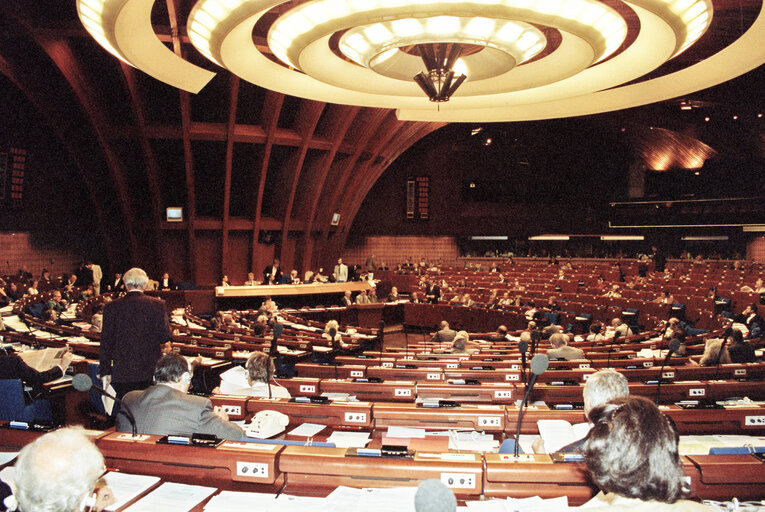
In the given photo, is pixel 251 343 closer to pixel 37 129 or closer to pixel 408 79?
pixel 408 79

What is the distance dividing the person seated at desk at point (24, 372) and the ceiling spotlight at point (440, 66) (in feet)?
19.6

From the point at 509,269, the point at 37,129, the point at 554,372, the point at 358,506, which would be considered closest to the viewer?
the point at 358,506

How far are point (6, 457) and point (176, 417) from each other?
881 mm

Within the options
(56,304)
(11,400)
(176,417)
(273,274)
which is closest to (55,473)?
(176,417)

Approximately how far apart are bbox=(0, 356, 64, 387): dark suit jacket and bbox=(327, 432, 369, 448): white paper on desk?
12.3 feet

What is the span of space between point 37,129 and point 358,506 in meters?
20.8

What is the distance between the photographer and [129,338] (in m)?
4.41

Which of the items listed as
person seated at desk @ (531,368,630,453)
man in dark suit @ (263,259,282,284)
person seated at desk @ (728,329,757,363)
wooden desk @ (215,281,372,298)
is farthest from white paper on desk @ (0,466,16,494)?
man in dark suit @ (263,259,282,284)

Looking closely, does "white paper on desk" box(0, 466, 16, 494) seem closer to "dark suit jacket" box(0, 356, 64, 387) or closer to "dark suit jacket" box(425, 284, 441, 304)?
"dark suit jacket" box(0, 356, 64, 387)

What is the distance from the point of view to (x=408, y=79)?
9.12 metres

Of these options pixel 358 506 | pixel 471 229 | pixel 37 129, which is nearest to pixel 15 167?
pixel 37 129

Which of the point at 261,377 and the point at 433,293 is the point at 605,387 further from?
the point at 433,293

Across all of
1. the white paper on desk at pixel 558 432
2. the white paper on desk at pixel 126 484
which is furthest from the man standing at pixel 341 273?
the white paper on desk at pixel 126 484

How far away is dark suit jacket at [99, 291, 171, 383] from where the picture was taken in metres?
4.39
